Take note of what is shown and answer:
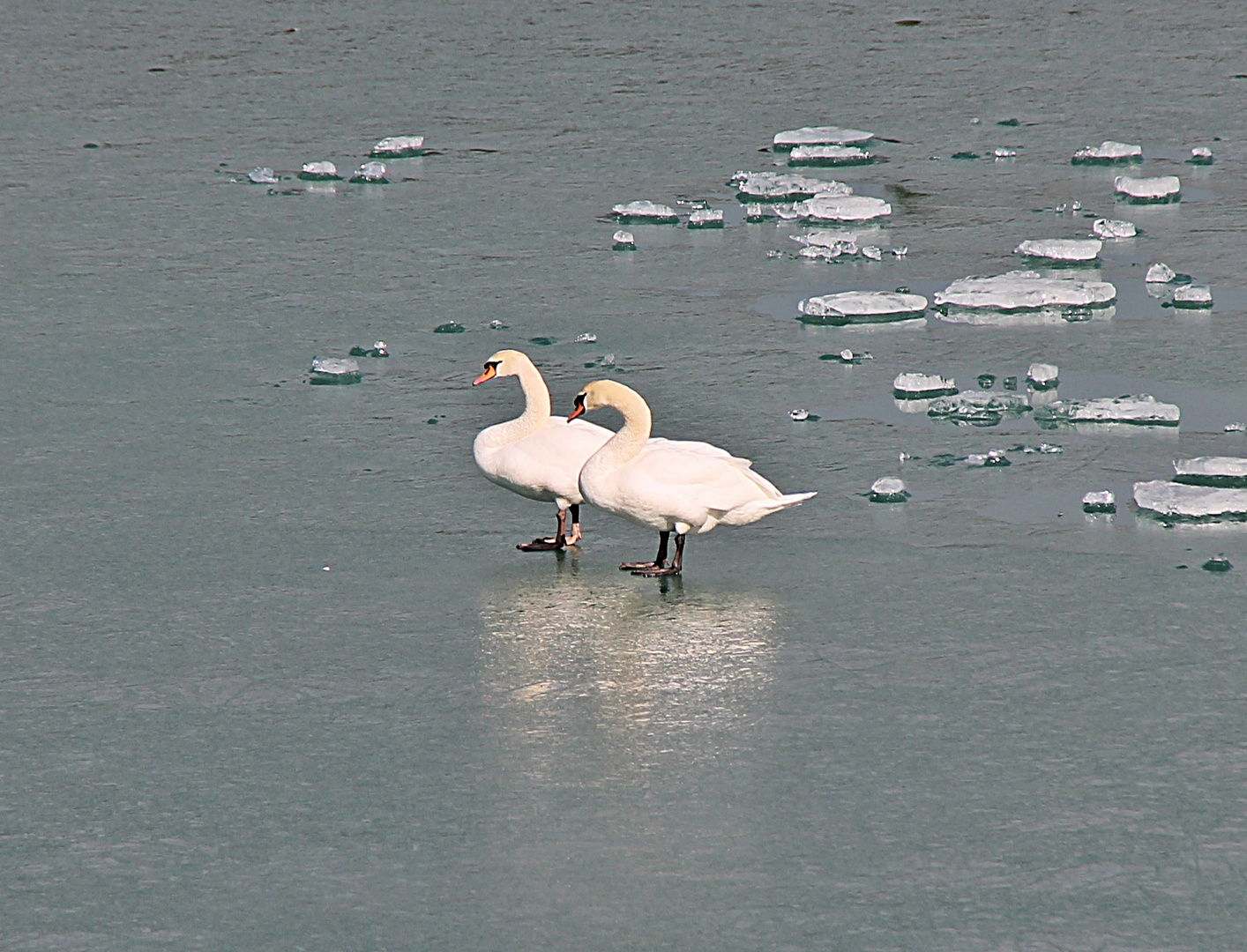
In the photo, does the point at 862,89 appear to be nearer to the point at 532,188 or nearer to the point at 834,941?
the point at 532,188

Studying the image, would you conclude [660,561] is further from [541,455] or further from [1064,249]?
[1064,249]

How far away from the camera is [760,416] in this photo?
7574 millimetres

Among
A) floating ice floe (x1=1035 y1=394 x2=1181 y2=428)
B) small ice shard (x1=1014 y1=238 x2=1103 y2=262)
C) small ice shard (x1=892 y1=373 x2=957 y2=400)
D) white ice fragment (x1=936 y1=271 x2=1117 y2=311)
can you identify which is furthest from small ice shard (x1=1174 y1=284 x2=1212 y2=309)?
small ice shard (x1=892 y1=373 x2=957 y2=400)

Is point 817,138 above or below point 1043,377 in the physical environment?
above

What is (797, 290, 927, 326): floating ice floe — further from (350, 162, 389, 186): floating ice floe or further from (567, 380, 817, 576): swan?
(350, 162, 389, 186): floating ice floe

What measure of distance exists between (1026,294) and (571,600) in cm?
412

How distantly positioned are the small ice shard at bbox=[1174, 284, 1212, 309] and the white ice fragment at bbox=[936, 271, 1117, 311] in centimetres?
30

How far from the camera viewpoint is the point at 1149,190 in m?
11.0

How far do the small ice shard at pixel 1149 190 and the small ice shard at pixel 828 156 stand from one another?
177cm

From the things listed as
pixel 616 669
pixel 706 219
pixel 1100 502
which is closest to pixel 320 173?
pixel 706 219

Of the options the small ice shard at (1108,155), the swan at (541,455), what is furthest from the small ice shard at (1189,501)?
the small ice shard at (1108,155)

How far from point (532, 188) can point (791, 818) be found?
25.0 ft

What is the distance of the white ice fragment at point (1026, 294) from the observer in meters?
9.03

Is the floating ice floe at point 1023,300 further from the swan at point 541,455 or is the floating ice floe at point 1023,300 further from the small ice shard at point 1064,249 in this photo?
the swan at point 541,455
